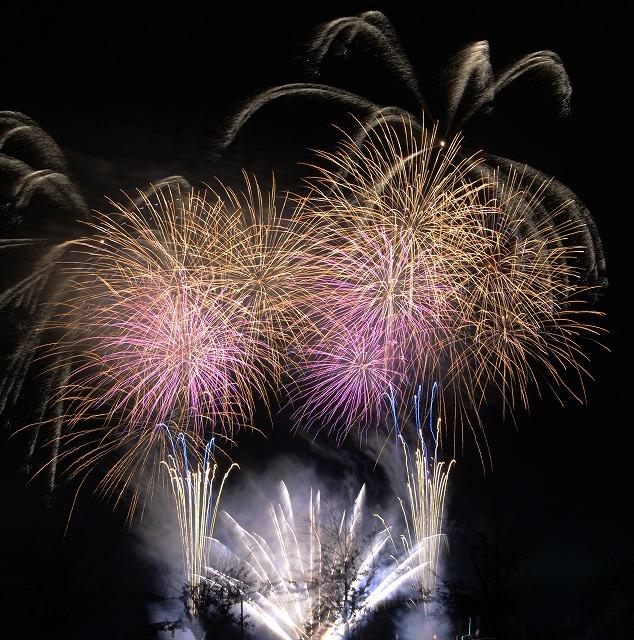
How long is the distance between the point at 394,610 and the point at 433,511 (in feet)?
67.1

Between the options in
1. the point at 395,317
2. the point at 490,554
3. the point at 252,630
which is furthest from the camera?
the point at 252,630

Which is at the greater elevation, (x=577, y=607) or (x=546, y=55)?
(x=546, y=55)

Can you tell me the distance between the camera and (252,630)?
51.3 meters

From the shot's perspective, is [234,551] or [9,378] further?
[234,551]

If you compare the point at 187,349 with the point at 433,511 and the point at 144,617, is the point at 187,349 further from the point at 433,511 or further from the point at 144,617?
the point at 144,617

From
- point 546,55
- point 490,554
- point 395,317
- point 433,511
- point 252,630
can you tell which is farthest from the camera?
point 252,630

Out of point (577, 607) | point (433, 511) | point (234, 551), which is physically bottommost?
point (577, 607)

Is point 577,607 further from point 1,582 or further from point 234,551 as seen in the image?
point 1,582

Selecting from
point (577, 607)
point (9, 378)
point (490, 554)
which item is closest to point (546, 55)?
point (9, 378)

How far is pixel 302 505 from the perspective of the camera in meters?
48.0

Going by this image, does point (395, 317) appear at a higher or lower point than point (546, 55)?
lower

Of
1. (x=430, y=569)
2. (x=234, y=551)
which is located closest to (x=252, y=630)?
(x=234, y=551)

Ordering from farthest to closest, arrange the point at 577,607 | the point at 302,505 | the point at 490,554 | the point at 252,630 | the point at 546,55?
the point at 252,630
the point at 302,505
the point at 490,554
the point at 577,607
the point at 546,55

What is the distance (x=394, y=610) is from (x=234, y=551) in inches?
391
